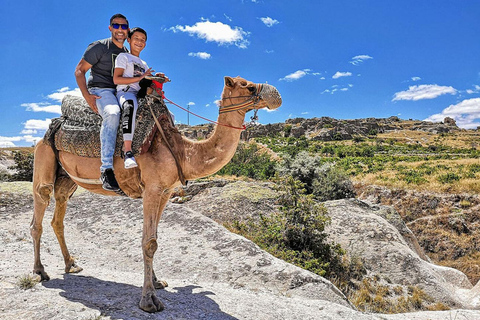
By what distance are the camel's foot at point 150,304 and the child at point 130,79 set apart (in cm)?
163

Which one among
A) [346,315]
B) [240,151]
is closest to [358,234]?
[346,315]

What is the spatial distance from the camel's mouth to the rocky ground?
A: 2810 millimetres

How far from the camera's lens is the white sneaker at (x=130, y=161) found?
4.07 meters

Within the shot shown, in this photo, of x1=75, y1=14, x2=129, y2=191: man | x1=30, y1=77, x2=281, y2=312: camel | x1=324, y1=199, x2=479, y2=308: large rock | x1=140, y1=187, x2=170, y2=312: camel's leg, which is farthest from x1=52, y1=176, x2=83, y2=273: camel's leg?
x1=324, y1=199, x2=479, y2=308: large rock

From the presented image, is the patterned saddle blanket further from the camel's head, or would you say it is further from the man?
the camel's head

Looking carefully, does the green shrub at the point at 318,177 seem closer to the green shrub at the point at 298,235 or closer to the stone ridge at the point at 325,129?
the green shrub at the point at 298,235

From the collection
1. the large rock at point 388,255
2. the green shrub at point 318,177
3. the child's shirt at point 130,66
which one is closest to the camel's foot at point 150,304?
the child's shirt at point 130,66

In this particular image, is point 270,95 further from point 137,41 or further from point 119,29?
point 119,29

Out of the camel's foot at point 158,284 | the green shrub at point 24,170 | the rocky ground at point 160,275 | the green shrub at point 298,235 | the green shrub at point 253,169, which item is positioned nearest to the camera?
the rocky ground at point 160,275

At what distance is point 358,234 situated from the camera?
35.6ft

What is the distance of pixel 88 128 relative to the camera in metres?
4.81

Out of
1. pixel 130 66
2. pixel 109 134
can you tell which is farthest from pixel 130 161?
pixel 130 66

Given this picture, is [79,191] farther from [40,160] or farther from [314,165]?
[314,165]

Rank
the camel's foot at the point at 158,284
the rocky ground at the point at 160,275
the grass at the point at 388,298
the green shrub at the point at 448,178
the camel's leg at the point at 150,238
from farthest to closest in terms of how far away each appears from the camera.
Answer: the green shrub at the point at 448,178
the grass at the point at 388,298
the camel's foot at the point at 158,284
the rocky ground at the point at 160,275
the camel's leg at the point at 150,238
